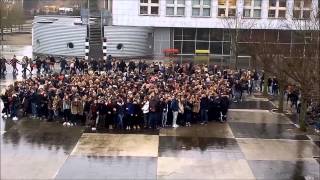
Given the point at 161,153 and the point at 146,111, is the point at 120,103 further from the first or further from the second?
the point at 161,153

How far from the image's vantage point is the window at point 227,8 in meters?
53.6

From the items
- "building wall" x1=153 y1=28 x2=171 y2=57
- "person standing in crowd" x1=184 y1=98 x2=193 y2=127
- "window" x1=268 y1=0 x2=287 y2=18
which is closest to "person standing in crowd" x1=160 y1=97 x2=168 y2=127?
"person standing in crowd" x1=184 y1=98 x2=193 y2=127

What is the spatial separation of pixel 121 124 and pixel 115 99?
3.32ft

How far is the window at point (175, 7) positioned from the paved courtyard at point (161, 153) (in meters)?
30.4

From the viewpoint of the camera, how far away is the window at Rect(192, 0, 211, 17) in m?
53.8

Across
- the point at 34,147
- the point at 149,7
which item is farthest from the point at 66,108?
the point at 149,7

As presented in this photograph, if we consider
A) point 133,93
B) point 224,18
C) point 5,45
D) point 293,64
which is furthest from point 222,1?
point 293,64

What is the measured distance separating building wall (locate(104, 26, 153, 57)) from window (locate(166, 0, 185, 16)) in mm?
3314

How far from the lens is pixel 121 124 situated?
2266 centimetres

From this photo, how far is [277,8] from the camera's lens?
5416 centimetres

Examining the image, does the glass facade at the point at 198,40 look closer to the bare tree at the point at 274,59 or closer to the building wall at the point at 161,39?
the building wall at the point at 161,39

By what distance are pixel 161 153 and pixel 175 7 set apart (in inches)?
1404

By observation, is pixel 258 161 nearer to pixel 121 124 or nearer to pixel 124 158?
pixel 124 158

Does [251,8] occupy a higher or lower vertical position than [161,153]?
higher
